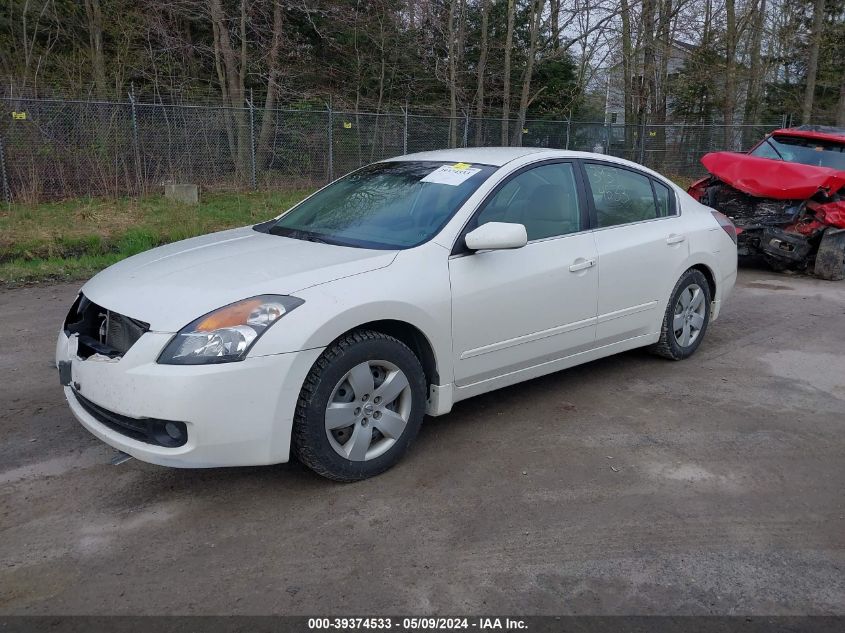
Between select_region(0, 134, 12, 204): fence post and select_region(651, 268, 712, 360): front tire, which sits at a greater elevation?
select_region(0, 134, 12, 204): fence post

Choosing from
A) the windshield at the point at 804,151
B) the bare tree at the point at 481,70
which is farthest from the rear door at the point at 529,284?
the bare tree at the point at 481,70

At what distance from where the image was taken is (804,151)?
9781 mm

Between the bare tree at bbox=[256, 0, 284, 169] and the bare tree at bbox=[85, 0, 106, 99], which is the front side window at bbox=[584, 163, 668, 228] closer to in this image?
the bare tree at bbox=[256, 0, 284, 169]

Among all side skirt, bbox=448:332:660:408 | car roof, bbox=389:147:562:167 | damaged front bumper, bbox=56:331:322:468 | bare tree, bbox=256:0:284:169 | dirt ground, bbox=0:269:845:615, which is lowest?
dirt ground, bbox=0:269:845:615

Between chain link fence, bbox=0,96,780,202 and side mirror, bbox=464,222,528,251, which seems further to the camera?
chain link fence, bbox=0,96,780,202

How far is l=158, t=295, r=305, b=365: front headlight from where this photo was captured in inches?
126

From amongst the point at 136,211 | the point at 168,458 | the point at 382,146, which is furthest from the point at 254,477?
the point at 382,146

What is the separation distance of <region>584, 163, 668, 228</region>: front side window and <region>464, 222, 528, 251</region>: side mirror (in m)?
1.11

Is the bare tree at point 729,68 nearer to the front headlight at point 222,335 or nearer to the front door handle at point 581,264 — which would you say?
the front door handle at point 581,264

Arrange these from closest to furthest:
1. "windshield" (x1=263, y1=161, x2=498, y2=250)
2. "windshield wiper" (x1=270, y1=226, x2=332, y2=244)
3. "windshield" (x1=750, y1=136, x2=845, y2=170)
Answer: "windshield" (x1=263, y1=161, x2=498, y2=250)
"windshield wiper" (x1=270, y1=226, x2=332, y2=244)
"windshield" (x1=750, y1=136, x2=845, y2=170)

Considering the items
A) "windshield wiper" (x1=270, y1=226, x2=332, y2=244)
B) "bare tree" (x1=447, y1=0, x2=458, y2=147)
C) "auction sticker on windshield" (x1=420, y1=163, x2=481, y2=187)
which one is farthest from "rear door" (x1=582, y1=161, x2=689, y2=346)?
"bare tree" (x1=447, y1=0, x2=458, y2=147)

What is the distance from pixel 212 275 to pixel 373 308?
2.68 feet

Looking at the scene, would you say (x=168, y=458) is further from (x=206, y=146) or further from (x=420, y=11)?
(x=420, y=11)

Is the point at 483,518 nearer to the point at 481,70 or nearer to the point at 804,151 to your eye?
the point at 804,151
